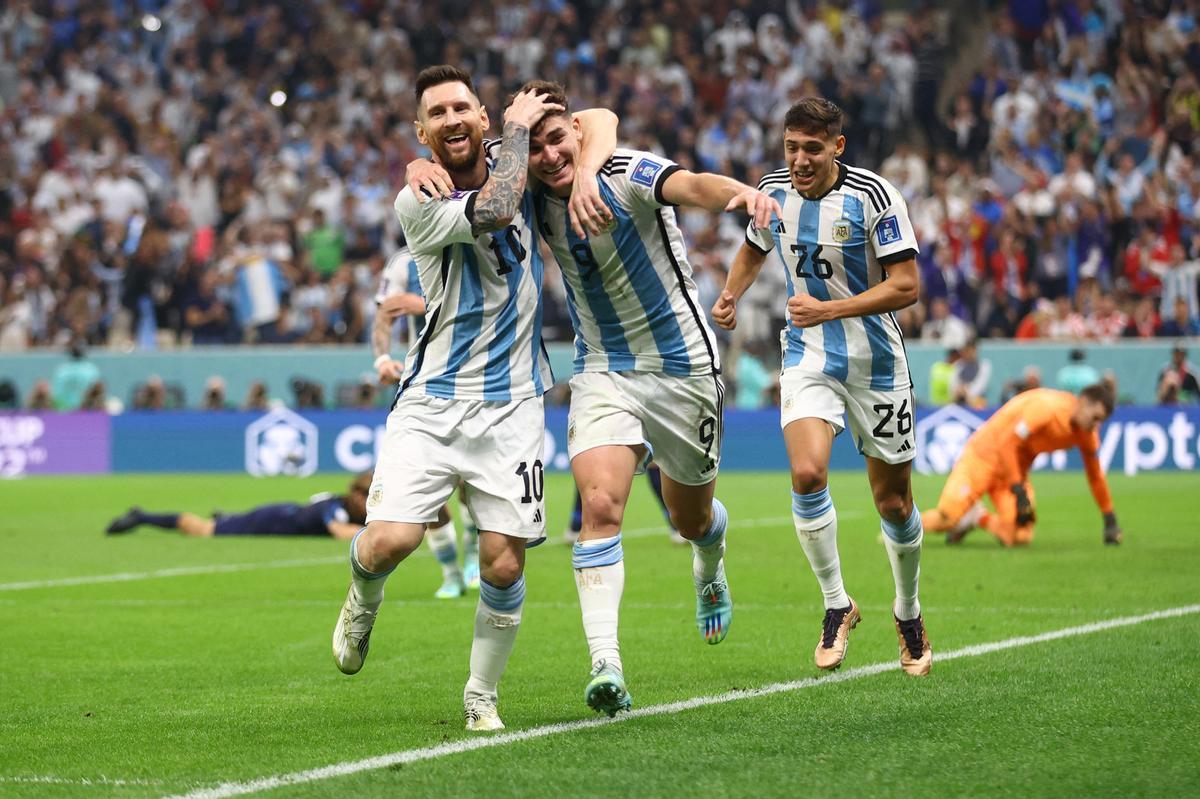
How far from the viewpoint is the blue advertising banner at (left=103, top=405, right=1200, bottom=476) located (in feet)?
71.2

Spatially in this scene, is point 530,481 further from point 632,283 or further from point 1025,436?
point 1025,436

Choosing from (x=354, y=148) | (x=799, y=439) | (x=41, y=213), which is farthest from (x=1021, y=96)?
(x=799, y=439)

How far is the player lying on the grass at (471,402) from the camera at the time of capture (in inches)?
247

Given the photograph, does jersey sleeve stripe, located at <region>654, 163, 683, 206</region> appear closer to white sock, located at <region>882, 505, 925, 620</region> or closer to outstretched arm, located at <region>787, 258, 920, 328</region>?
outstretched arm, located at <region>787, 258, 920, 328</region>

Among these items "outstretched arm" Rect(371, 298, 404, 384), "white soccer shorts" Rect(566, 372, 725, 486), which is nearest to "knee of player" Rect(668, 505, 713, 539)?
"white soccer shorts" Rect(566, 372, 725, 486)

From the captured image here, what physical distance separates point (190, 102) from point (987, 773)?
27.7m

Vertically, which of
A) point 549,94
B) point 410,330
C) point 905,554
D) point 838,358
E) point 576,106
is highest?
point 576,106

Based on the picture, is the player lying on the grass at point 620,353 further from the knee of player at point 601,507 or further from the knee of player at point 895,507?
the knee of player at point 895,507

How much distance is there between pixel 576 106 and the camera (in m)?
29.1

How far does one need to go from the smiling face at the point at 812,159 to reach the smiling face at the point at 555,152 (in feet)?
4.52

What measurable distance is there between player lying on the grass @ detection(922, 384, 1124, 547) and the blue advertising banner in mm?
7187

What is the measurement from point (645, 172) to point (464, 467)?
131 centimetres

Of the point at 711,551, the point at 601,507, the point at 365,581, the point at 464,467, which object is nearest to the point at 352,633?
the point at 365,581

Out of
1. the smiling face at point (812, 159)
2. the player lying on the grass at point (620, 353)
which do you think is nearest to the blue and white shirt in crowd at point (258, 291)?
the smiling face at point (812, 159)
